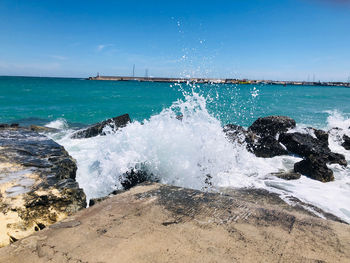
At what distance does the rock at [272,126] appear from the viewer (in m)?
9.17

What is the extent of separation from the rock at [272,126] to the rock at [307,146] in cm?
58

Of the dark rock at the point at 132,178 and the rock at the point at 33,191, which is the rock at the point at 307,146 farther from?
the rock at the point at 33,191

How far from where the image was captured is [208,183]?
15.4ft

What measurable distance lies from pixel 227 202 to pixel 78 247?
1386 millimetres

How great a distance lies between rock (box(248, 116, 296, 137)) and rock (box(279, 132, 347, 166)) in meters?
0.58

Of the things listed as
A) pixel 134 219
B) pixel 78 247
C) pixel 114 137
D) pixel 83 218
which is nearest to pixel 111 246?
pixel 78 247

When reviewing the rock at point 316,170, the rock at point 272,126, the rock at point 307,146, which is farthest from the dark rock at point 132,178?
the rock at point 272,126

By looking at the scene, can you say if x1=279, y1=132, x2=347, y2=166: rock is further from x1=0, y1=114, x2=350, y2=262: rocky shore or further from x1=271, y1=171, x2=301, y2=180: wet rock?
x1=0, y1=114, x2=350, y2=262: rocky shore

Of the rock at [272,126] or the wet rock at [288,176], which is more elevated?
the rock at [272,126]

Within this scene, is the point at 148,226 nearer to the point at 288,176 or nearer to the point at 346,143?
the point at 288,176

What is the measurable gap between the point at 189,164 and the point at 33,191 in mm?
2872

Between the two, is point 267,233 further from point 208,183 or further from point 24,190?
point 208,183

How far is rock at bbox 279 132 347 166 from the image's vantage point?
7.05 m

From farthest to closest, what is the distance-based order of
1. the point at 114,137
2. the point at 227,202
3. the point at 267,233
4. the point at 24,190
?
the point at 114,137 < the point at 24,190 < the point at 227,202 < the point at 267,233
